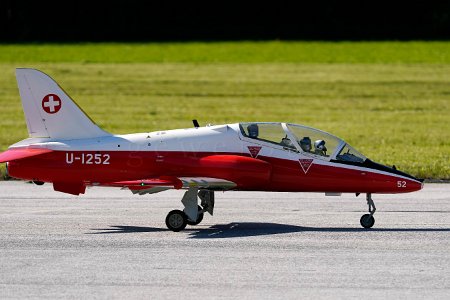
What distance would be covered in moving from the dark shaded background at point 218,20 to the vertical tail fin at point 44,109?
6735 centimetres

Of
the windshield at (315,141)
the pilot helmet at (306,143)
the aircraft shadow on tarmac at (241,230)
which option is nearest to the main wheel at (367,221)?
the aircraft shadow on tarmac at (241,230)

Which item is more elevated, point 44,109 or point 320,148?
point 44,109

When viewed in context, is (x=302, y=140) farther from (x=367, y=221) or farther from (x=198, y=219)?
(x=198, y=219)

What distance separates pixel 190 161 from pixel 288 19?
78246mm

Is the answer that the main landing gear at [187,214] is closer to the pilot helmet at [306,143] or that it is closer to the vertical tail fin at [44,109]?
the pilot helmet at [306,143]

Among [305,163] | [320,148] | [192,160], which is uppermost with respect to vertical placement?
[320,148]

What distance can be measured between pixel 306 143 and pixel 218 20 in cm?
7786

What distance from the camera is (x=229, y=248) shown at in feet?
55.2

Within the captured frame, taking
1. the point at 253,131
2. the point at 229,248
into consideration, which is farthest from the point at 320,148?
the point at 229,248

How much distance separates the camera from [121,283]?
14367mm

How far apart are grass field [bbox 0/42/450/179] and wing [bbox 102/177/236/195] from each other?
333 inches

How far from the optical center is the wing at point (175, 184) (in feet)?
60.7

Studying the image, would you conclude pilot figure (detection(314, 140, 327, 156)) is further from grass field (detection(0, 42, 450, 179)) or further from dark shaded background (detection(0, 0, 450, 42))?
dark shaded background (detection(0, 0, 450, 42))

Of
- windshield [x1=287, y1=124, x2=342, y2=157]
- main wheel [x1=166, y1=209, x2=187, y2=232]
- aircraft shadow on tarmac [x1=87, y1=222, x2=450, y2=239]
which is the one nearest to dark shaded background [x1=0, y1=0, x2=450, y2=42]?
windshield [x1=287, y1=124, x2=342, y2=157]
